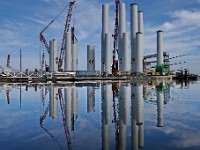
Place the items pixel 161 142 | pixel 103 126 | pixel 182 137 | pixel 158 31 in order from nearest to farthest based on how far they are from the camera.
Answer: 1. pixel 161 142
2. pixel 182 137
3. pixel 103 126
4. pixel 158 31

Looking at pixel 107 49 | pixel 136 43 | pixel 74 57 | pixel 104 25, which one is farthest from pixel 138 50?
pixel 74 57

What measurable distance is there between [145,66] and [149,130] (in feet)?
435

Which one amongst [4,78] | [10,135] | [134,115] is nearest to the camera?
[10,135]

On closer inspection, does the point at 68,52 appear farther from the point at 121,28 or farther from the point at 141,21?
the point at 141,21

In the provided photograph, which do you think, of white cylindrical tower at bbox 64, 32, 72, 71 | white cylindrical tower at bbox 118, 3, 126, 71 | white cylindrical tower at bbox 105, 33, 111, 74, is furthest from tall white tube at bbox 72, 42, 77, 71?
white cylindrical tower at bbox 118, 3, 126, 71

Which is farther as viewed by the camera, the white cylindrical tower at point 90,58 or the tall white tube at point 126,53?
the white cylindrical tower at point 90,58

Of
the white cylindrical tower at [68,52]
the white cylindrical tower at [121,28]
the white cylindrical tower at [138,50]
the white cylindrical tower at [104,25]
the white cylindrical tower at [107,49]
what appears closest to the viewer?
the white cylindrical tower at [68,52]

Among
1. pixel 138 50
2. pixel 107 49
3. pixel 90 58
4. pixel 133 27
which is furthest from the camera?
pixel 90 58

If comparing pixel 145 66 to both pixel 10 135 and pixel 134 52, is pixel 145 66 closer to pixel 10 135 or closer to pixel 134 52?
pixel 134 52

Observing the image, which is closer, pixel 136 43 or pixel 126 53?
pixel 126 53

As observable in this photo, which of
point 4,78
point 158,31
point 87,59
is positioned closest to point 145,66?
point 158,31

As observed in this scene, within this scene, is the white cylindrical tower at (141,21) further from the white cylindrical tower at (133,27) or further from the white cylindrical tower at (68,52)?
the white cylindrical tower at (68,52)

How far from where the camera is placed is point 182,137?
8.64m

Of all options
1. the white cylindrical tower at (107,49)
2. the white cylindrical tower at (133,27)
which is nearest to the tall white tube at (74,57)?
the white cylindrical tower at (107,49)
